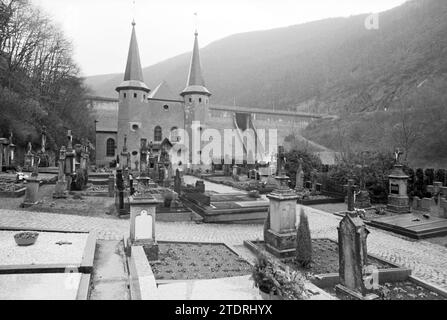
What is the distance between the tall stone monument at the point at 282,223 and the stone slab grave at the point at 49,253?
13.6 feet

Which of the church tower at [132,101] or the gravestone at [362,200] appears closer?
the gravestone at [362,200]

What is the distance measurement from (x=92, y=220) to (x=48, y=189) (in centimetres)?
709

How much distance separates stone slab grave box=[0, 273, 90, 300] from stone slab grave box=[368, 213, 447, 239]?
9304 mm

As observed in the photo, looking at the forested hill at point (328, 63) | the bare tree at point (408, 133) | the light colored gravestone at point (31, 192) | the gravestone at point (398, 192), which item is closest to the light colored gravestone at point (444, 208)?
the gravestone at point (398, 192)

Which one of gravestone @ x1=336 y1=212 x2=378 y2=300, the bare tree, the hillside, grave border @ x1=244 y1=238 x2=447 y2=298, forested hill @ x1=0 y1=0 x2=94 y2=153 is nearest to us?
gravestone @ x1=336 y1=212 x2=378 y2=300

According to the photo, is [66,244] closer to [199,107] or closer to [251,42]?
[199,107]

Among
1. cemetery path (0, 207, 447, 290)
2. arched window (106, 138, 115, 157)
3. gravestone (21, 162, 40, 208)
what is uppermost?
arched window (106, 138, 115, 157)

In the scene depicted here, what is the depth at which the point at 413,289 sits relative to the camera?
229 inches

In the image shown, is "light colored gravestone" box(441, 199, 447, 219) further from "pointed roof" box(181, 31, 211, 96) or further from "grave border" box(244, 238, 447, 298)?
"pointed roof" box(181, 31, 211, 96)

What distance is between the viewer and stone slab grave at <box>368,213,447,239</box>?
979 centimetres

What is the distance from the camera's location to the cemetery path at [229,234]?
768 cm

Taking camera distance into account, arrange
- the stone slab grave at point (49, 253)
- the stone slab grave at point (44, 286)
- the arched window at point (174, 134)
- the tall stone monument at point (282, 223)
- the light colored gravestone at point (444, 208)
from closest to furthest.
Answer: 1. the stone slab grave at point (44, 286)
2. the stone slab grave at point (49, 253)
3. the tall stone monument at point (282, 223)
4. the light colored gravestone at point (444, 208)
5. the arched window at point (174, 134)

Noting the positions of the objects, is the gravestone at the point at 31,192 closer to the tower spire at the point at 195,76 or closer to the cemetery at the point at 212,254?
the cemetery at the point at 212,254

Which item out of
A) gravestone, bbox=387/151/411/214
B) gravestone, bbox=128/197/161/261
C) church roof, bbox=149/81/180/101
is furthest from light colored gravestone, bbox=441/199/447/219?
church roof, bbox=149/81/180/101
